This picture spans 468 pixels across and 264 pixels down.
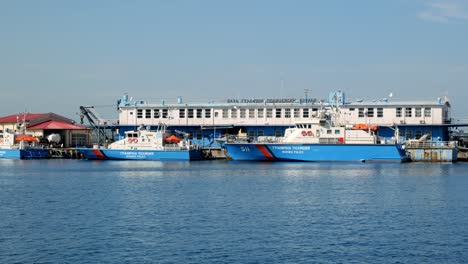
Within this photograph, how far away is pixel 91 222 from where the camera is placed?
32.6m

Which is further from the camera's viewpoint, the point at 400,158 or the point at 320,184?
the point at 400,158

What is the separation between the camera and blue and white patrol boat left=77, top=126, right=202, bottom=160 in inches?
3228

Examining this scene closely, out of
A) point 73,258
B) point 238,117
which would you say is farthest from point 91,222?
point 238,117

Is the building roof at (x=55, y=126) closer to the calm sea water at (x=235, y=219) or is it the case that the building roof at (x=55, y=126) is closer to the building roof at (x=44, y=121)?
the building roof at (x=44, y=121)

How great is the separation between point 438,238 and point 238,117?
60960 mm

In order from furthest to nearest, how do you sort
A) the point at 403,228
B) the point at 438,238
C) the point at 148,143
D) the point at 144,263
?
the point at 148,143, the point at 403,228, the point at 438,238, the point at 144,263

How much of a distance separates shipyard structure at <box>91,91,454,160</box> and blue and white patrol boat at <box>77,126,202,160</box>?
10.4 ft

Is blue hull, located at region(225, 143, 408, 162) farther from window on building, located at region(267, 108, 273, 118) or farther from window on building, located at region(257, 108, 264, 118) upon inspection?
window on building, located at region(257, 108, 264, 118)

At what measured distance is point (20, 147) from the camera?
9256 centimetres

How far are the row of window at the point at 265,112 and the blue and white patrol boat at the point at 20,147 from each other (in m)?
14.0

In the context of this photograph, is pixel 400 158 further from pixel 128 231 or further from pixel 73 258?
pixel 73 258

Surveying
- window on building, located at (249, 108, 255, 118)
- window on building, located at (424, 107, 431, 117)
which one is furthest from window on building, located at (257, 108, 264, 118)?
window on building, located at (424, 107, 431, 117)

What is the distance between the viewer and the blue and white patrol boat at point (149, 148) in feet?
269

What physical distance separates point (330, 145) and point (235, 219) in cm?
4180
